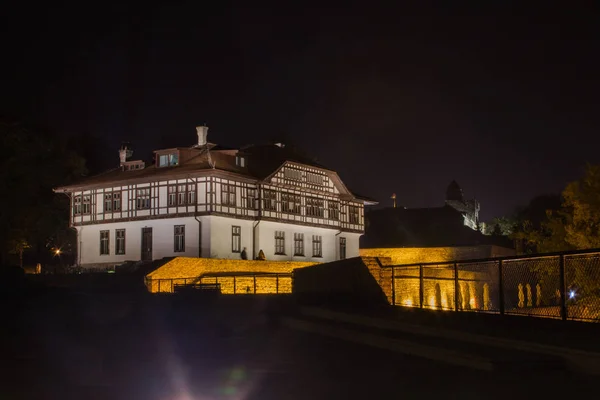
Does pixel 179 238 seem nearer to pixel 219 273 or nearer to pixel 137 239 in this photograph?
pixel 137 239

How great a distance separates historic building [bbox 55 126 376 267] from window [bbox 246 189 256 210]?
61 millimetres

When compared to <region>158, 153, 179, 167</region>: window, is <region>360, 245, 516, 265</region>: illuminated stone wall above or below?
below

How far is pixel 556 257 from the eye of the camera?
18.8 m

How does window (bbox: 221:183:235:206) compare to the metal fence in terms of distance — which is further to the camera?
window (bbox: 221:183:235:206)

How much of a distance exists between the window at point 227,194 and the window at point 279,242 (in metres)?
4.98

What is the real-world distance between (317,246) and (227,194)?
10.7m

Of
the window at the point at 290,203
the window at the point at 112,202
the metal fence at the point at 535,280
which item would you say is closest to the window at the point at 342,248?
the window at the point at 290,203

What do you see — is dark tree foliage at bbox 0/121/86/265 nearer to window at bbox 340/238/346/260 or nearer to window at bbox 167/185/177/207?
window at bbox 167/185/177/207

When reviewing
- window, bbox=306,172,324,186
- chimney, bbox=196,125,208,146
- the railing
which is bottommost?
the railing

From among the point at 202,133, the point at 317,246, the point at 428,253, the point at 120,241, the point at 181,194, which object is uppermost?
the point at 202,133

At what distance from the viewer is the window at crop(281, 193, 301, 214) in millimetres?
56688

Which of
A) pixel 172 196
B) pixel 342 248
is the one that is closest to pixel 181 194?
pixel 172 196

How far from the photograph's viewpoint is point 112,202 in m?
Answer: 54.0

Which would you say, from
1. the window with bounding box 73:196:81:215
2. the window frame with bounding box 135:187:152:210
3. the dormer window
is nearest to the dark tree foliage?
the window with bounding box 73:196:81:215
